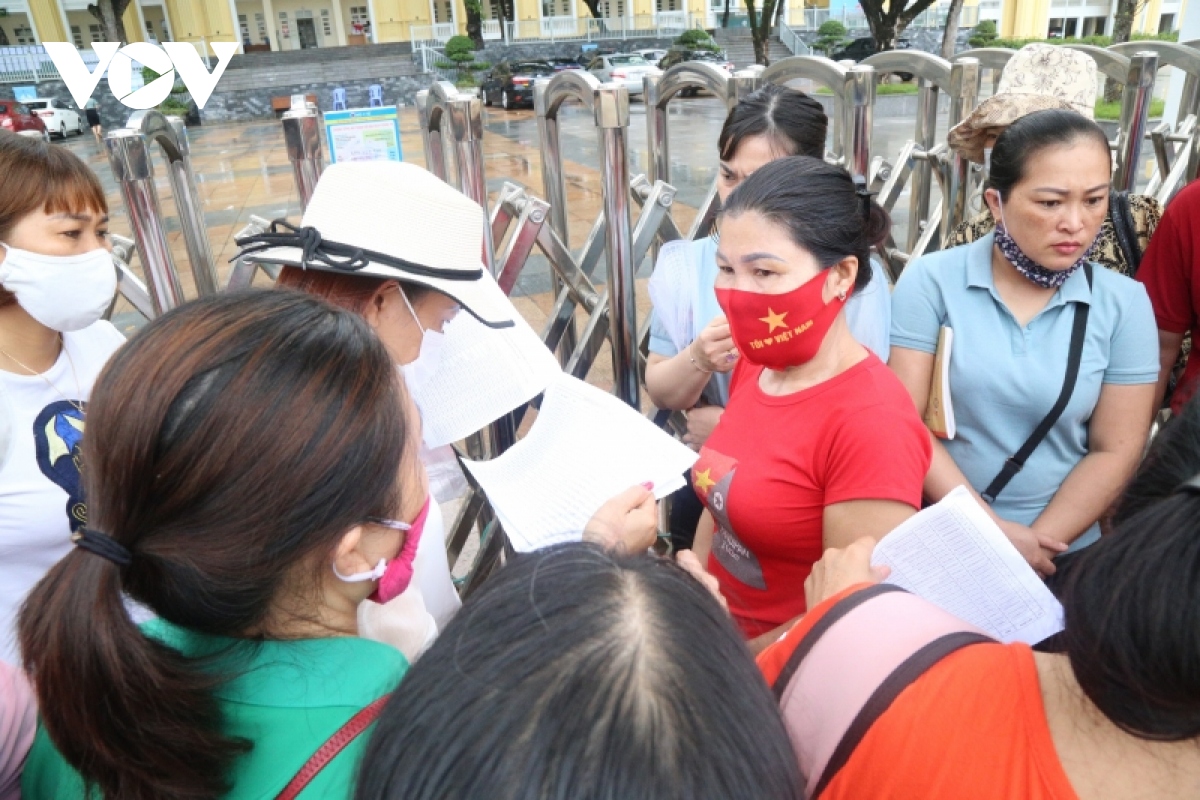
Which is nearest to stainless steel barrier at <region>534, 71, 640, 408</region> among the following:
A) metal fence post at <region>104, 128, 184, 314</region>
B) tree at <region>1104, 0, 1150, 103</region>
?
metal fence post at <region>104, 128, 184, 314</region>

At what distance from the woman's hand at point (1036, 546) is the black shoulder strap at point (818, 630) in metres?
1.03

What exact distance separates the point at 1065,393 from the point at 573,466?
1.07 m

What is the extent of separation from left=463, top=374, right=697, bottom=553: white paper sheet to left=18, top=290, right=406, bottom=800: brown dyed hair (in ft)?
1.76

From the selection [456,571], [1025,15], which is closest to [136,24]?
[1025,15]

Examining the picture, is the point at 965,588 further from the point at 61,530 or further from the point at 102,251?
the point at 102,251

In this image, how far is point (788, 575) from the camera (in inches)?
62.1

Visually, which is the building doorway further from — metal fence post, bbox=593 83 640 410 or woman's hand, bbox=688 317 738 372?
woman's hand, bbox=688 317 738 372

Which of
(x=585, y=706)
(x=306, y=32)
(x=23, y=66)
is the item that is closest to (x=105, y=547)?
(x=585, y=706)

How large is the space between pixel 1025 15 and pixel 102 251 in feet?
134

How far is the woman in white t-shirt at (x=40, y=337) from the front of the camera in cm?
156

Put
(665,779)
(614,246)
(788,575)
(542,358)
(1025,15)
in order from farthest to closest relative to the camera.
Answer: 1. (1025,15)
2. (614,246)
3. (542,358)
4. (788,575)
5. (665,779)

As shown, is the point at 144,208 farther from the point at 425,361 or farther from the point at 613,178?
the point at 613,178

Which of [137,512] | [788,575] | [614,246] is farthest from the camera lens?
[614,246]

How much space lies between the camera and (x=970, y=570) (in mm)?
1288
